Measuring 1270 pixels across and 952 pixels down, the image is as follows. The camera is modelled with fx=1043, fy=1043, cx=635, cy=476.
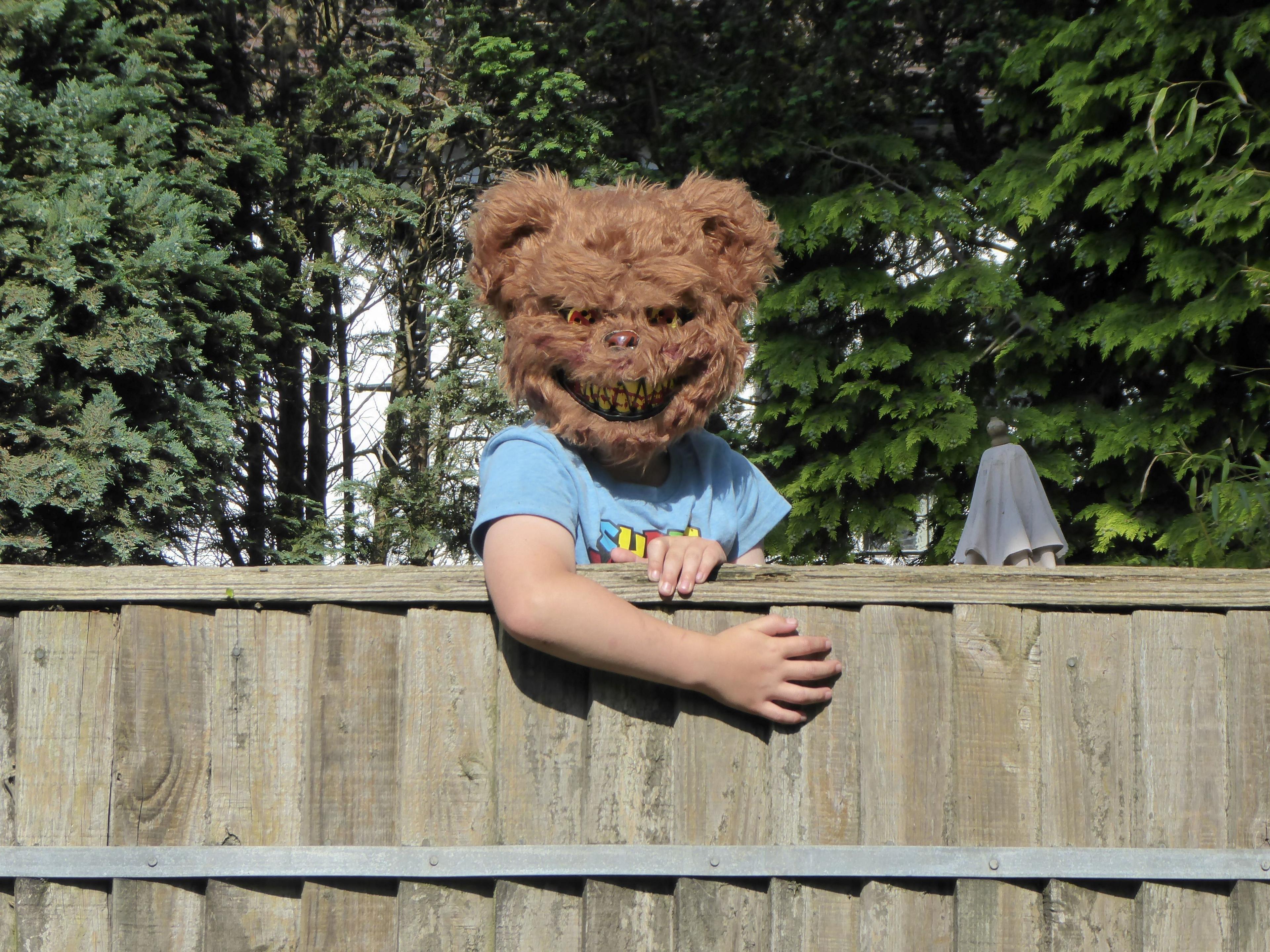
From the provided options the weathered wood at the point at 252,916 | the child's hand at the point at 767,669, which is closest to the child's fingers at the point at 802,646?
the child's hand at the point at 767,669

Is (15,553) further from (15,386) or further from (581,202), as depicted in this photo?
(581,202)

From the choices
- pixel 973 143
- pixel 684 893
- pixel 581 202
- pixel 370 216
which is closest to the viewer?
pixel 684 893

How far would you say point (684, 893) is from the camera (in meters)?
1.56

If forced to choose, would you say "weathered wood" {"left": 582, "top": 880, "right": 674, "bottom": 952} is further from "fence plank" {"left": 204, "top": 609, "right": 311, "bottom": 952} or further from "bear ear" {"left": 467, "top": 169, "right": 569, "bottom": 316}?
"bear ear" {"left": 467, "top": 169, "right": 569, "bottom": 316}

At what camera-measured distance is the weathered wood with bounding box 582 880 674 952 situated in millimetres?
1567

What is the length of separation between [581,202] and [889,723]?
112cm

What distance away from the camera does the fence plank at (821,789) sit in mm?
1571

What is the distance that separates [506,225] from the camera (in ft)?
6.62

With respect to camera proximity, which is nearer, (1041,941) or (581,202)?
(1041,941)

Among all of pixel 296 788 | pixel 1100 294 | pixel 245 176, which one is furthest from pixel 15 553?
pixel 1100 294

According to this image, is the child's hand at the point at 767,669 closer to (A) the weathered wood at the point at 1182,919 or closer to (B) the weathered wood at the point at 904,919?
(B) the weathered wood at the point at 904,919

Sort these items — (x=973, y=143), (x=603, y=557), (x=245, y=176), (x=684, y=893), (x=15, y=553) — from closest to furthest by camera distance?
(x=684, y=893)
(x=603, y=557)
(x=15, y=553)
(x=245, y=176)
(x=973, y=143)

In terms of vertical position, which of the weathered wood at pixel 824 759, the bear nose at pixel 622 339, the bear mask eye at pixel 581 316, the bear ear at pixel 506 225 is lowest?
the weathered wood at pixel 824 759

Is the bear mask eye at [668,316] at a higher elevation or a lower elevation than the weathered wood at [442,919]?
higher
